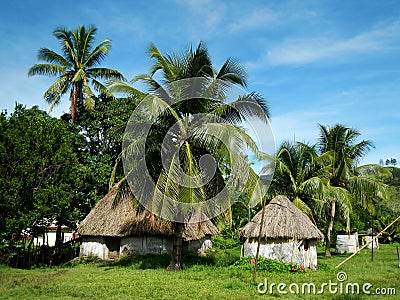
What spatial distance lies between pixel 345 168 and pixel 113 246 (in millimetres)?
12447

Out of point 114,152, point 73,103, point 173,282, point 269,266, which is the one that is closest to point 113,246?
point 114,152

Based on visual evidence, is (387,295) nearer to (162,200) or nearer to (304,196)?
(162,200)

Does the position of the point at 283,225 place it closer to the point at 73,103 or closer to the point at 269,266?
the point at 269,266

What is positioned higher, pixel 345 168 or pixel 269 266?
pixel 345 168

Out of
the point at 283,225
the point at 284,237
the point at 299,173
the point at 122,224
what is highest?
the point at 299,173

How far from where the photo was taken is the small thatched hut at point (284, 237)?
15.8 meters

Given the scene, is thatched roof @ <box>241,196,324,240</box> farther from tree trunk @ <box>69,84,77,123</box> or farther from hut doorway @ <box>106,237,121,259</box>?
tree trunk @ <box>69,84,77,123</box>

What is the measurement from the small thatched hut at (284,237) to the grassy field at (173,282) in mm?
1014

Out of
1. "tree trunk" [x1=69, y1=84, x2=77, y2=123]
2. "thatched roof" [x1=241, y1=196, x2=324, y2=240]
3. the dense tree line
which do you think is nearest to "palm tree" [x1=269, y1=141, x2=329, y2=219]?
the dense tree line

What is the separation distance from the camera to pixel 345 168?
72.3ft

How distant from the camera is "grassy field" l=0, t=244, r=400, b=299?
33.0 ft

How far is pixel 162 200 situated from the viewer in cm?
1295

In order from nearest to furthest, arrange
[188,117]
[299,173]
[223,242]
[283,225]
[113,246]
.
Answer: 1. [188,117]
2. [283,225]
3. [113,246]
4. [299,173]
5. [223,242]

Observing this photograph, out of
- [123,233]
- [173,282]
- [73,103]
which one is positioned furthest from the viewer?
[73,103]
